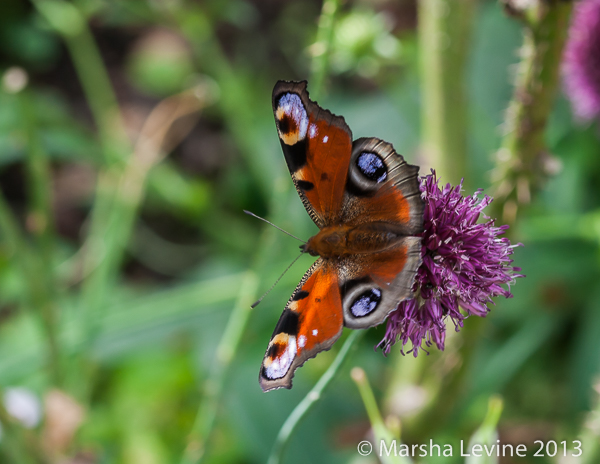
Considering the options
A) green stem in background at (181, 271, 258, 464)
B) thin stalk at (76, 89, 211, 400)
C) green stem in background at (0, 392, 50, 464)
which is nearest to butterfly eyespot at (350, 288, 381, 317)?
green stem in background at (181, 271, 258, 464)

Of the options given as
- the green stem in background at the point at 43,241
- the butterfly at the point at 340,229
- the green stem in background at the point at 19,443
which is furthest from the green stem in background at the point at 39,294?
the butterfly at the point at 340,229

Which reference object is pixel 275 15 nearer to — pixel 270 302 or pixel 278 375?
pixel 270 302

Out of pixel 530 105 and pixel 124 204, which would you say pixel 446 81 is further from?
pixel 124 204

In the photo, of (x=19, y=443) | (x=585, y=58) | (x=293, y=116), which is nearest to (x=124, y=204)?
(x=19, y=443)

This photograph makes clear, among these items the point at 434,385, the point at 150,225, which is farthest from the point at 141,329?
the point at 150,225

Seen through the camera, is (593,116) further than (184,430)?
No
